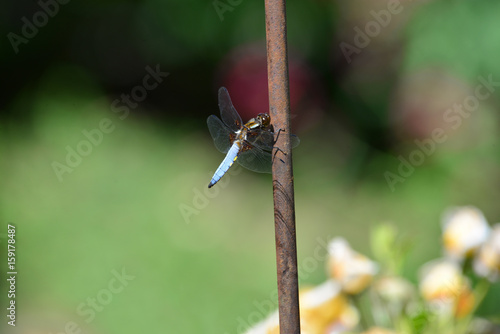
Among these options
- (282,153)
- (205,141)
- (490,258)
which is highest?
(205,141)

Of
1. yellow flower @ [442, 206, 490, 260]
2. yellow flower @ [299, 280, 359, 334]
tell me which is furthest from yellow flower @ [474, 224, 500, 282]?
yellow flower @ [299, 280, 359, 334]

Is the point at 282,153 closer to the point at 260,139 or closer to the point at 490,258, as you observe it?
the point at 260,139

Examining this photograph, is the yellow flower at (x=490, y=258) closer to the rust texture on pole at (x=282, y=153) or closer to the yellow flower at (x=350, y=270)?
the yellow flower at (x=350, y=270)

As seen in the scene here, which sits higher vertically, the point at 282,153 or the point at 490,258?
the point at 490,258

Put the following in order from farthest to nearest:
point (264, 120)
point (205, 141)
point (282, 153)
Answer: point (205, 141)
point (264, 120)
point (282, 153)

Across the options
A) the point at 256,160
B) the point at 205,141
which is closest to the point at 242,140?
the point at 256,160

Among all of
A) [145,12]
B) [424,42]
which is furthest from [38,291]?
[424,42]

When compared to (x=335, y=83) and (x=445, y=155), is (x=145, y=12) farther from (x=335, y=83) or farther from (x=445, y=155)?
(x=445, y=155)

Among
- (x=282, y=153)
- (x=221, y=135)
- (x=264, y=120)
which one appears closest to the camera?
(x=282, y=153)
